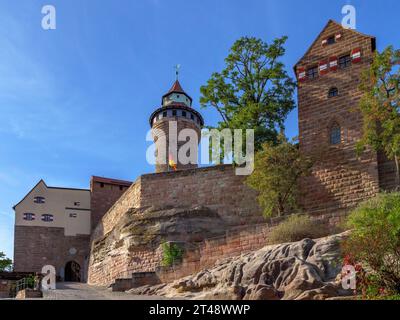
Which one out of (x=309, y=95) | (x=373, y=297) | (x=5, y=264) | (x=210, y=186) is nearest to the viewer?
(x=373, y=297)

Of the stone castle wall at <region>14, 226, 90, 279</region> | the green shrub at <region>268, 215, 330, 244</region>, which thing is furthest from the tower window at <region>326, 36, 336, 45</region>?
the stone castle wall at <region>14, 226, 90, 279</region>

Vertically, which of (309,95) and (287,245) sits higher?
(309,95)

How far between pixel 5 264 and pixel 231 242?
29.1m

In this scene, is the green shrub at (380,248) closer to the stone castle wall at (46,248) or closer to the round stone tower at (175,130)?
the round stone tower at (175,130)

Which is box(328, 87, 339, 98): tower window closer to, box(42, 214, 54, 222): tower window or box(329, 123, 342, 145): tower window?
box(329, 123, 342, 145): tower window

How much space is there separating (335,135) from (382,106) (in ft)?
12.8

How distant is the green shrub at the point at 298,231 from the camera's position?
2112cm

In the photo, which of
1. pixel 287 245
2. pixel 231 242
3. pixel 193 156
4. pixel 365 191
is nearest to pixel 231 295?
pixel 287 245

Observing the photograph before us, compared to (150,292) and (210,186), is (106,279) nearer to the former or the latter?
(210,186)

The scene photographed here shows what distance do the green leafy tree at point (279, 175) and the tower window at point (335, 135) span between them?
5.11 ft

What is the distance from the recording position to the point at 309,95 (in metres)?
28.8

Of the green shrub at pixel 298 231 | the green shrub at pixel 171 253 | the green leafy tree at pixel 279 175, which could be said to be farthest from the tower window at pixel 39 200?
the green shrub at pixel 298 231

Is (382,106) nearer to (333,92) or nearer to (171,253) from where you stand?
(333,92)

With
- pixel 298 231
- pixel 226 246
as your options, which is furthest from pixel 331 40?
pixel 226 246
